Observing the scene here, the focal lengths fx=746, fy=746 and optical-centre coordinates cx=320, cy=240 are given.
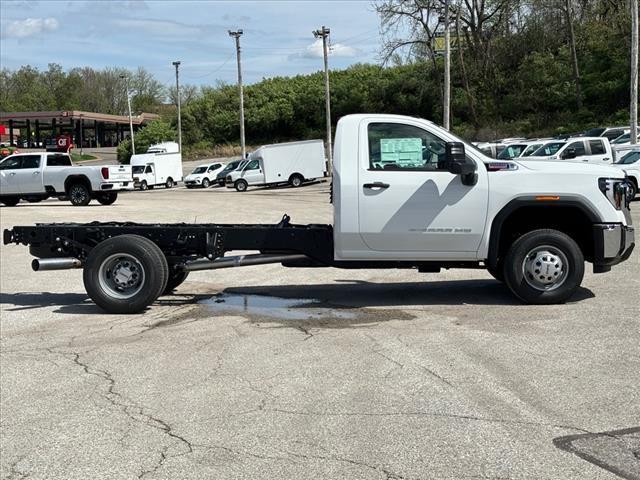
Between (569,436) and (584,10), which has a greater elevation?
(584,10)

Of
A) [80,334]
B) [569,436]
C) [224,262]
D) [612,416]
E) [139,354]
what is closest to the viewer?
[569,436]

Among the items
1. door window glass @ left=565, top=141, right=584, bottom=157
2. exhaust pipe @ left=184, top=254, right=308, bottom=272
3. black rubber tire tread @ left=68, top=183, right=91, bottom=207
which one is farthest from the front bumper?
black rubber tire tread @ left=68, top=183, right=91, bottom=207

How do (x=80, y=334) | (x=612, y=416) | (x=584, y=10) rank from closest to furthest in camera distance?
(x=612, y=416) → (x=80, y=334) → (x=584, y=10)

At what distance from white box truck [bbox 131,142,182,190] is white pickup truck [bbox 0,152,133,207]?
81.7ft

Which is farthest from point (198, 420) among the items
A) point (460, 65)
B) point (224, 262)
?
point (460, 65)

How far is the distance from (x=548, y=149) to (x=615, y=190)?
73.2 ft

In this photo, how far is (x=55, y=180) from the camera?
2745 cm

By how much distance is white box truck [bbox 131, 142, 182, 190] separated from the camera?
177 ft

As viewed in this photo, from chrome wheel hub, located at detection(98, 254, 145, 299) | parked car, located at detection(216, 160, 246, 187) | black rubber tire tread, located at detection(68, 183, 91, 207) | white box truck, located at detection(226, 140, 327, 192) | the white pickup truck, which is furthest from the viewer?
parked car, located at detection(216, 160, 246, 187)

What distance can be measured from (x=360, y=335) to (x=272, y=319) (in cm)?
137

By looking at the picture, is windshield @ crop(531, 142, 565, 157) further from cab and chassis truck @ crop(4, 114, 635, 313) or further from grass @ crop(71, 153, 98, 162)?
grass @ crop(71, 153, 98, 162)

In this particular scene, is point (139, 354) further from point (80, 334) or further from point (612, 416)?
point (612, 416)

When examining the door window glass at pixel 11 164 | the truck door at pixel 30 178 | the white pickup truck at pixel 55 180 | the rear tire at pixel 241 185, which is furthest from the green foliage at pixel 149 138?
the truck door at pixel 30 178

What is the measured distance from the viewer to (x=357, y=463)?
443cm
